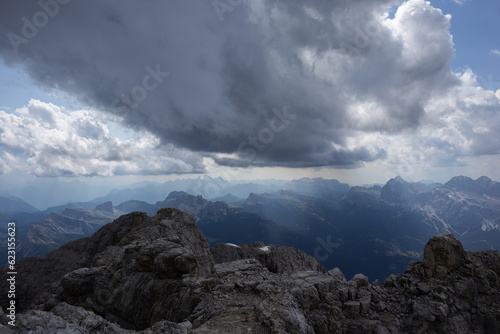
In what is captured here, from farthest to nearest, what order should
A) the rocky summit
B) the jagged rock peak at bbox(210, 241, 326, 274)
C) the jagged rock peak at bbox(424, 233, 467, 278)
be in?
the jagged rock peak at bbox(210, 241, 326, 274), the jagged rock peak at bbox(424, 233, 467, 278), the rocky summit

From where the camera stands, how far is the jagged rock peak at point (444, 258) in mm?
27594

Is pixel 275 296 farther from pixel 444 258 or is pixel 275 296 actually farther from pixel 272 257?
pixel 272 257

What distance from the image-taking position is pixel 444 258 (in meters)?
27.8

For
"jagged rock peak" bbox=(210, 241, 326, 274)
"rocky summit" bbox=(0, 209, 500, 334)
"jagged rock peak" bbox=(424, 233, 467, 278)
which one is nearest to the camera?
"rocky summit" bbox=(0, 209, 500, 334)

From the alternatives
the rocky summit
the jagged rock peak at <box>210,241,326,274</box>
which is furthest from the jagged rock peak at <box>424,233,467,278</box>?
the jagged rock peak at <box>210,241,326,274</box>

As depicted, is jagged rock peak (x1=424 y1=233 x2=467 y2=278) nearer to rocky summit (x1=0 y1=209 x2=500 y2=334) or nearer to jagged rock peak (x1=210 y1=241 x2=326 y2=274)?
rocky summit (x1=0 y1=209 x2=500 y2=334)

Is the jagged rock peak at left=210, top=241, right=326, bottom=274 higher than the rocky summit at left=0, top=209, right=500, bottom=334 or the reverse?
the reverse

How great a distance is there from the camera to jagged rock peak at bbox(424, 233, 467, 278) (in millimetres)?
27594

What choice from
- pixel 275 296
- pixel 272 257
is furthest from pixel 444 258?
pixel 272 257

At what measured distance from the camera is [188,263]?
23391mm

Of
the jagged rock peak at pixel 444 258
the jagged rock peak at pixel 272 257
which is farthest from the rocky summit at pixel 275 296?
the jagged rock peak at pixel 272 257

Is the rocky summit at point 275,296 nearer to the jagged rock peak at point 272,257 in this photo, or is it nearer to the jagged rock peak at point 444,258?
the jagged rock peak at point 444,258

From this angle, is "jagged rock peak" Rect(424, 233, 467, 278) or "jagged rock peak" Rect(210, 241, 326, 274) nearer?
"jagged rock peak" Rect(424, 233, 467, 278)

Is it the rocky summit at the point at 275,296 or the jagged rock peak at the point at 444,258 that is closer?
the rocky summit at the point at 275,296
